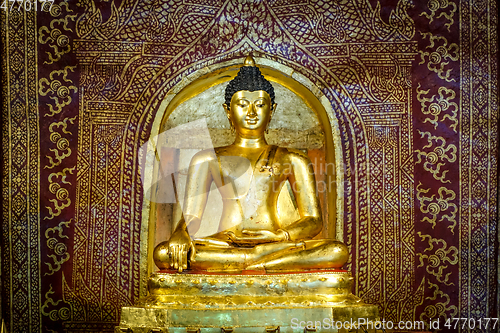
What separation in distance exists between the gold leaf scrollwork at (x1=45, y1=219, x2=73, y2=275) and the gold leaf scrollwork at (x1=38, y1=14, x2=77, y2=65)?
1392mm

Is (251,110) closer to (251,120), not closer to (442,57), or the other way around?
(251,120)

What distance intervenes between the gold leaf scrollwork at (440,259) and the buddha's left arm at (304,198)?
3.31ft

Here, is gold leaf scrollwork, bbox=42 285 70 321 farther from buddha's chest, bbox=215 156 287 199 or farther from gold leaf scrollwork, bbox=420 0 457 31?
gold leaf scrollwork, bbox=420 0 457 31

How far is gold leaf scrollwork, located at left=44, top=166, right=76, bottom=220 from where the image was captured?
5.29 m

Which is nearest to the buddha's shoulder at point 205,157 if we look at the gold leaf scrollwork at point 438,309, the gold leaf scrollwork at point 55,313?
the gold leaf scrollwork at point 55,313

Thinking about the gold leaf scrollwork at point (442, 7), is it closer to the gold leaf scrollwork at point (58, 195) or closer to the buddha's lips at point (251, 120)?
the buddha's lips at point (251, 120)

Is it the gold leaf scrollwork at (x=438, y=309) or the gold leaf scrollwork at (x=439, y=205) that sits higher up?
the gold leaf scrollwork at (x=439, y=205)

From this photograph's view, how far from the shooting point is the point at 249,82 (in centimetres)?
520

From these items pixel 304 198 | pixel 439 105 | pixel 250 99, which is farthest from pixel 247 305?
pixel 439 105

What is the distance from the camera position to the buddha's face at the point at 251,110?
5.20 metres

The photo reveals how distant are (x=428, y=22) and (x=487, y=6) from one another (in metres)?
0.51

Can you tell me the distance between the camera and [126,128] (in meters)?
5.39

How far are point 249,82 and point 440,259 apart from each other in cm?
216

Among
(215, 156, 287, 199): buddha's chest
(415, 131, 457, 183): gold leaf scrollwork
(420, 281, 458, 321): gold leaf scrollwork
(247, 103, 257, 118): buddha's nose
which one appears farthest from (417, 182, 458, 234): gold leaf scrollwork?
(247, 103, 257, 118): buddha's nose
